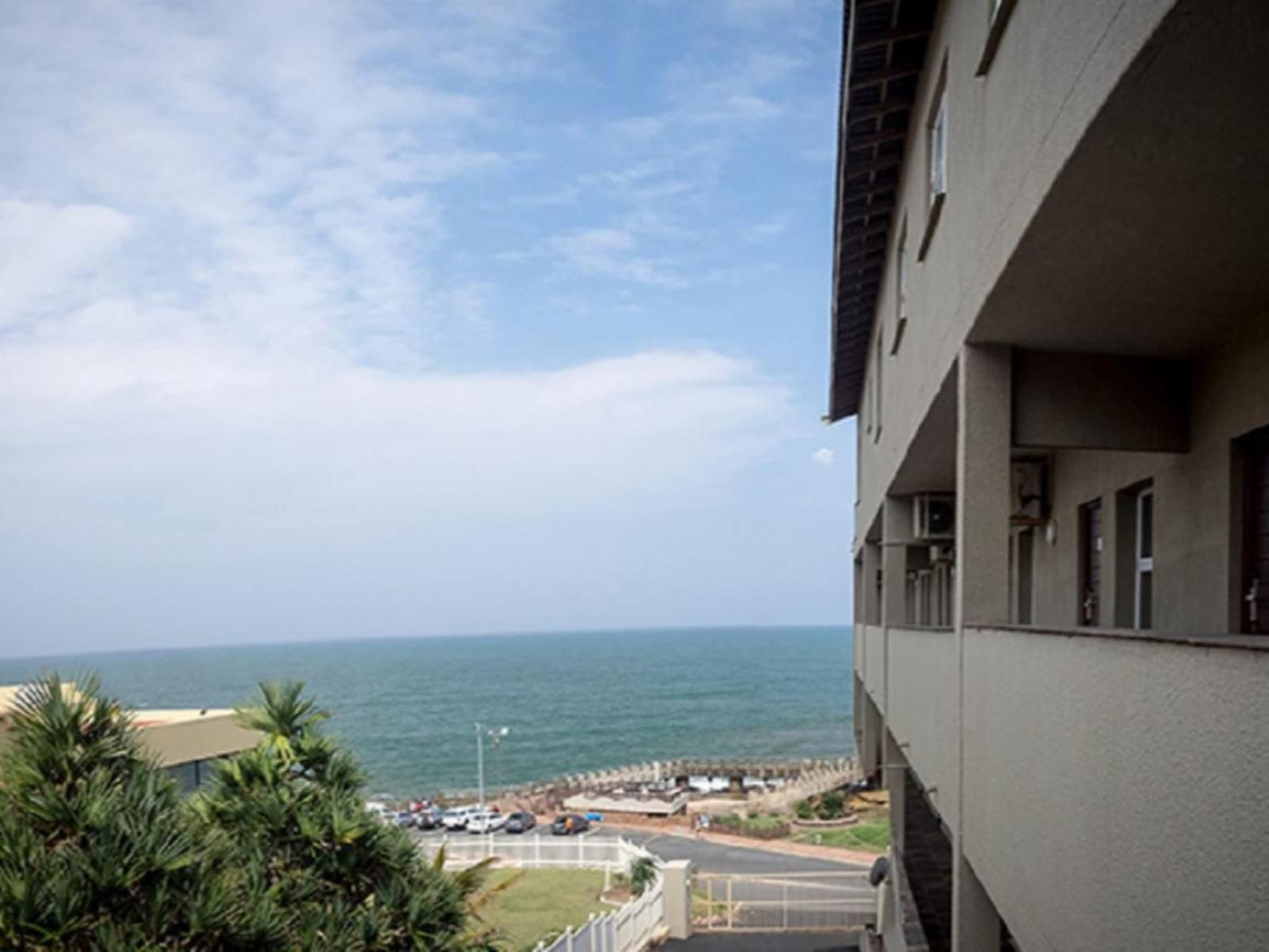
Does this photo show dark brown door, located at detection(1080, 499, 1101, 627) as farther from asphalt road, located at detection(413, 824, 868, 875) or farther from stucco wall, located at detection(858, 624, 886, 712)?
asphalt road, located at detection(413, 824, 868, 875)

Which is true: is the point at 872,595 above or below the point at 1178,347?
below

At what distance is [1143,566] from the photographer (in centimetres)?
881

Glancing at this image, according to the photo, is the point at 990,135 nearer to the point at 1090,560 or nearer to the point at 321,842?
the point at 1090,560

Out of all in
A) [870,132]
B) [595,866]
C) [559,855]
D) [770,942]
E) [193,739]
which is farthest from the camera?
[559,855]

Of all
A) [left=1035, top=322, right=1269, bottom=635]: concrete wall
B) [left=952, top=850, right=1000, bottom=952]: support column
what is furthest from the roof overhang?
[left=952, top=850, right=1000, bottom=952]: support column

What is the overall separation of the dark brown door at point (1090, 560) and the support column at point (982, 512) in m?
3.53

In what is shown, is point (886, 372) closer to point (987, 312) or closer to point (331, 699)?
point (987, 312)

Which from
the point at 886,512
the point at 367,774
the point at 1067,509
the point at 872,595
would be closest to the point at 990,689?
the point at 1067,509

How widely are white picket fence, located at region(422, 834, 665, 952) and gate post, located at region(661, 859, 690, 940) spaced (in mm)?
105

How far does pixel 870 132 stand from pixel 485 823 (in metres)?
42.8

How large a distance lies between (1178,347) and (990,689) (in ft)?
8.52

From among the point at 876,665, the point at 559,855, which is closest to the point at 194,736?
the point at 876,665

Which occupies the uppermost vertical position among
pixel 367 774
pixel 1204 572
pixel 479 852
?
pixel 1204 572

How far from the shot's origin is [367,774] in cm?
1188
